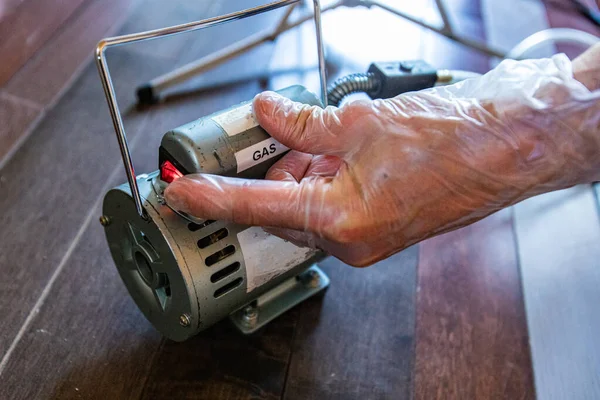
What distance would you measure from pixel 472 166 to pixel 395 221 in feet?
0.34

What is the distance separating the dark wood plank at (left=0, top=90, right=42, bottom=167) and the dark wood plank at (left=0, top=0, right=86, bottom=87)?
66mm

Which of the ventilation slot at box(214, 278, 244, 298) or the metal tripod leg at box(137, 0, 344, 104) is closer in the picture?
the ventilation slot at box(214, 278, 244, 298)

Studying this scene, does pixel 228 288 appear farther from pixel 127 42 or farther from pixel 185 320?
pixel 127 42

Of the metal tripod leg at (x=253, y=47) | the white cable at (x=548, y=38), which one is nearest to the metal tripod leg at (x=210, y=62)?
the metal tripod leg at (x=253, y=47)

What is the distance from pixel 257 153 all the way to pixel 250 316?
0.30 metres

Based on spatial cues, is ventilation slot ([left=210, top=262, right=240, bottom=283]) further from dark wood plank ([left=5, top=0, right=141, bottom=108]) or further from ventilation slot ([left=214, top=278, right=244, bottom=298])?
dark wood plank ([left=5, top=0, right=141, bottom=108])

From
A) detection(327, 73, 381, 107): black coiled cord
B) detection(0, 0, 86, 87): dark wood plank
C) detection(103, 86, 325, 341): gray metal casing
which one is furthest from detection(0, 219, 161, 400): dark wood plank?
detection(0, 0, 86, 87): dark wood plank

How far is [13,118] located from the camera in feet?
3.83

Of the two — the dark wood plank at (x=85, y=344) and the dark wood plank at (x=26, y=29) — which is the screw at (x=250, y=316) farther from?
the dark wood plank at (x=26, y=29)

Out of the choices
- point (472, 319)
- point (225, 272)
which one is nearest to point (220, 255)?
point (225, 272)

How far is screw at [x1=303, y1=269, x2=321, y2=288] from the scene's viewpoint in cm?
90

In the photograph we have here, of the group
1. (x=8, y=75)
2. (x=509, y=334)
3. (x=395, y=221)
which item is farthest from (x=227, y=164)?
(x=8, y=75)

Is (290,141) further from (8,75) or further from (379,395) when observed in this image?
(8,75)

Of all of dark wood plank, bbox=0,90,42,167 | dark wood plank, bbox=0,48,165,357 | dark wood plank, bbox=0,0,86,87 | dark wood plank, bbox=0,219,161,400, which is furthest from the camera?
dark wood plank, bbox=0,0,86,87
